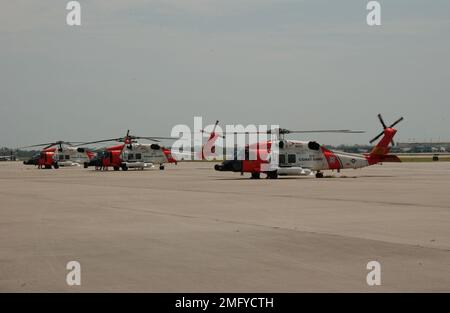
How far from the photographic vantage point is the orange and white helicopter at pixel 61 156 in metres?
83.0

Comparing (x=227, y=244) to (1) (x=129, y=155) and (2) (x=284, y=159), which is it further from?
(1) (x=129, y=155)

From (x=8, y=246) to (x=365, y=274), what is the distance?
726 centimetres

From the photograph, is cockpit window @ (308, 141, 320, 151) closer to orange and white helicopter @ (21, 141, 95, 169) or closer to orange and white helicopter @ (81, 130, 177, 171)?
orange and white helicopter @ (81, 130, 177, 171)

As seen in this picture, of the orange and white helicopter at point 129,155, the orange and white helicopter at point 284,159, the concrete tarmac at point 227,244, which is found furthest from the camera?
the orange and white helicopter at point 129,155

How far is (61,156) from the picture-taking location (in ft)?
277

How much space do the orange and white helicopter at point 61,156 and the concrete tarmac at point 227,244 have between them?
193 feet

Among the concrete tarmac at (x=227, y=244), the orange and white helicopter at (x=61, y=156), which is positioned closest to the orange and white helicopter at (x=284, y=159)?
the concrete tarmac at (x=227, y=244)

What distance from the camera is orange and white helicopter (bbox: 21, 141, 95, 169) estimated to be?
83000 millimetres

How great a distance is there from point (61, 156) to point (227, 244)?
2877 inches

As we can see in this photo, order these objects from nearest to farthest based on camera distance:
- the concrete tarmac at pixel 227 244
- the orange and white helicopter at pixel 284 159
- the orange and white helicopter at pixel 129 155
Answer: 1. the concrete tarmac at pixel 227 244
2. the orange and white helicopter at pixel 284 159
3. the orange and white helicopter at pixel 129 155

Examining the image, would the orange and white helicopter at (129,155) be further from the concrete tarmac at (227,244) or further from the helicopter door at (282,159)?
the concrete tarmac at (227,244)
